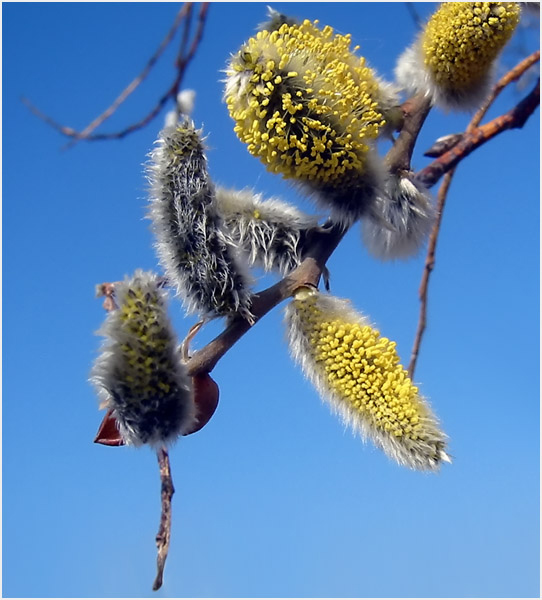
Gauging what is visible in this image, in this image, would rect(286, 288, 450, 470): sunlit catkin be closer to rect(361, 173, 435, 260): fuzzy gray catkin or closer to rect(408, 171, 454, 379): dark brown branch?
rect(361, 173, 435, 260): fuzzy gray catkin

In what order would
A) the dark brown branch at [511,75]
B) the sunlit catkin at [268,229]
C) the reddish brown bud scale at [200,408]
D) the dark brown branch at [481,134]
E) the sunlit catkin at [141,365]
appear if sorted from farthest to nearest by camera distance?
the dark brown branch at [511,75] < the dark brown branch at [481,134] < the sunlit catkin at [268,229] < the reddish brown bud scale at [200,408] < the sunlit catkin at [141,365]

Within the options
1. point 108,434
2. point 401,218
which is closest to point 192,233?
point 108,434

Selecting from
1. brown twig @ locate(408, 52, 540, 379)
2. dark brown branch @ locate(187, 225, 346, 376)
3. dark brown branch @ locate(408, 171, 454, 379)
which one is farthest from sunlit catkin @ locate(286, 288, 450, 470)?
dark brown branch @ locate(408, 171, 454, 379)

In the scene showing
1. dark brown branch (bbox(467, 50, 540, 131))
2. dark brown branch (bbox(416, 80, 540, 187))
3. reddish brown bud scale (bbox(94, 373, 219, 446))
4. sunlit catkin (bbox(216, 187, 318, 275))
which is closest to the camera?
reddish brown bud scale (bbox(94, 373, 219, 446))

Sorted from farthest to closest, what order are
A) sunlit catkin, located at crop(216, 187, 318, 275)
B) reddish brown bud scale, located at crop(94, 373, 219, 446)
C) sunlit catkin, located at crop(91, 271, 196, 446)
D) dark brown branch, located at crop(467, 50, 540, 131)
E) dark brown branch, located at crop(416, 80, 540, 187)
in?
dark brown branch, located at crop(467, 50, 540, 131) < dark brown branch, located at crop(416, 80, 540, 187) < sunlit catkin, located at crop(216, 187, 318, 275) < reddish brown bud scale, located at crop(94, 373, 219, 446) < sunlit catkin, located at crop(91, 271, 196, 446)

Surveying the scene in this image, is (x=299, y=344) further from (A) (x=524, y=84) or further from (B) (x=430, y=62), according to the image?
(A) (x=524, y=84)

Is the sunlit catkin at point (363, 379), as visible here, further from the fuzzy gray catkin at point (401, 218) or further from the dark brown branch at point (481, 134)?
the dark brown branch at point (481, 134)

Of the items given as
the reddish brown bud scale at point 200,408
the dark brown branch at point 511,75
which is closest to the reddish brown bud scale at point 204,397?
the reddish brown bud scale at point 200,408
